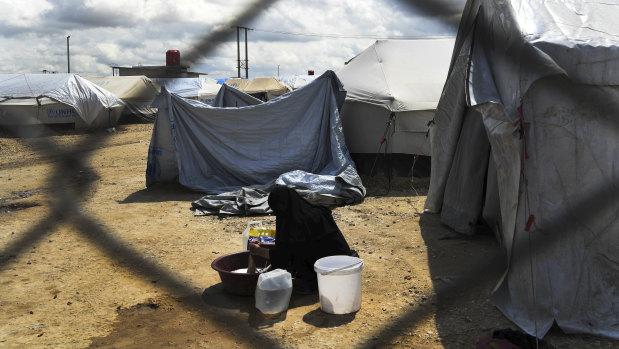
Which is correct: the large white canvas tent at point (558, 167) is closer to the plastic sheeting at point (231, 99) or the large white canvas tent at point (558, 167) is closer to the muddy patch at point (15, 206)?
the plastic sheeting at point (231, 99)

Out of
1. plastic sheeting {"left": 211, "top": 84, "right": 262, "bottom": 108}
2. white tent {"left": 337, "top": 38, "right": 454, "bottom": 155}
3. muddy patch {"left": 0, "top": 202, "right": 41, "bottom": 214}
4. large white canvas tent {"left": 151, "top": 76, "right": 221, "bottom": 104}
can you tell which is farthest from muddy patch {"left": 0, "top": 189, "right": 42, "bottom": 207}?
large white canvas tent {"left": 151, "top": 76, "right": 221, "bottom": 104}

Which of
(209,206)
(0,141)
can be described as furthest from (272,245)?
(0,141)

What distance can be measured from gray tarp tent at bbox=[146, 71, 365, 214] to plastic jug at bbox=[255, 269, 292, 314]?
177 inches

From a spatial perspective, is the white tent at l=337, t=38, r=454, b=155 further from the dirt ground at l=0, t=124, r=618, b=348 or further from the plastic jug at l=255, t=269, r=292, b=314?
the plastic jug at l=255, t=269, r=292, b=314

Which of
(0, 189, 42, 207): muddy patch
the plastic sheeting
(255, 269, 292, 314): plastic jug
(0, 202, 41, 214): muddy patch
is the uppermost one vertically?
the plastic sheeting

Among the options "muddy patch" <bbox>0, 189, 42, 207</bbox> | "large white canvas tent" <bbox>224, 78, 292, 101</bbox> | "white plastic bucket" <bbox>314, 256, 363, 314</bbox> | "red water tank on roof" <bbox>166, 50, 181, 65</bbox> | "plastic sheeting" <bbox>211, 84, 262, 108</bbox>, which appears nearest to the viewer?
"red water tank on roof" <bbox>166, 50, 181, 65</bbox>

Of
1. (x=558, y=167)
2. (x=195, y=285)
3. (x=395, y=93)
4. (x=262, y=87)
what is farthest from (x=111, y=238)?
(x=262, y=87)

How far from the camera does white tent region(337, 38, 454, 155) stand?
836 centimetres

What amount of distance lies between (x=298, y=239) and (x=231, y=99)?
18.8 feet

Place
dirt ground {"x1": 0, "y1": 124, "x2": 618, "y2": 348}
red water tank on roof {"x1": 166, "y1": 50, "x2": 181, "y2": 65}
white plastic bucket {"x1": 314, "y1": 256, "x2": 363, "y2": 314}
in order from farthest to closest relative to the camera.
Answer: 1. white plastic bucket {"x1": 314, "y1": 256, "x2": 363, "y2": 314}
2. dirt ground {"x1": 0, "y1": 124, "x2": 618, "y2": 348}
3. red water tank on roof {"x1": 166, "y1": 50, "x2": 181, "y2": 65}

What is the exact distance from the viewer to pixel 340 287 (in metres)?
3.74

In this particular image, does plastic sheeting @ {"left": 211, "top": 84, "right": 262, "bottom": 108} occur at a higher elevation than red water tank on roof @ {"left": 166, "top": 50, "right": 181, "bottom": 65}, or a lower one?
lower

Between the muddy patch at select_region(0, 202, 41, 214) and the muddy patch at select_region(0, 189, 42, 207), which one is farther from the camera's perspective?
the muddy patch at select_region(0, 189, 42, 207)

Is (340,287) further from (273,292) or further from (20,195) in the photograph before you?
(20,195)
